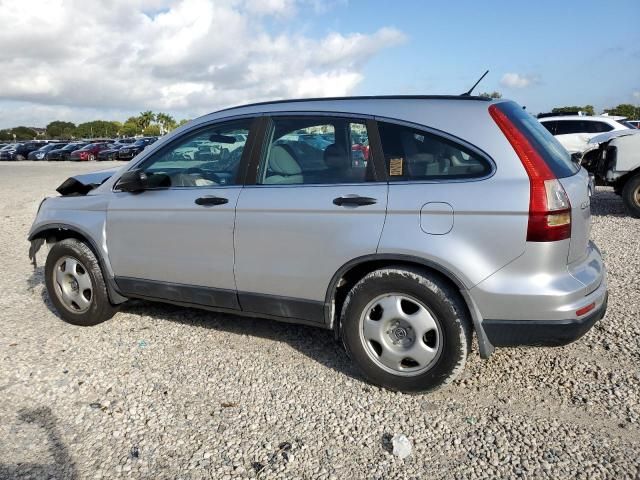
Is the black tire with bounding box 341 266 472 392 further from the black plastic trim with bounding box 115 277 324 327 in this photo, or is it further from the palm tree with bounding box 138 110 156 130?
the palm tree with bounding box 138 110 156 130

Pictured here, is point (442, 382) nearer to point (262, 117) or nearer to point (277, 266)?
point (277, 266)

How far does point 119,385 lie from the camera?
3.42 m

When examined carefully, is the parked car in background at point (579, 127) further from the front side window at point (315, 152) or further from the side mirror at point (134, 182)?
the side mirror at point (134, 182)

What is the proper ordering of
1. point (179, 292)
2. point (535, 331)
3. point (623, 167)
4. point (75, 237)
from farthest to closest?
point (623, 167) → point (75, 237) → point (179, 292) → point (535, 331)

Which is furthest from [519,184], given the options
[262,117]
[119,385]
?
[119,385]

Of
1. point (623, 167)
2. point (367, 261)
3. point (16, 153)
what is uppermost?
point (623, 167)

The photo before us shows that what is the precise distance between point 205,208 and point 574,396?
268 centimetres

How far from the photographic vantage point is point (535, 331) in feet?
9.23

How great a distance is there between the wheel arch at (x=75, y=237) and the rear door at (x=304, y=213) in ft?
4.29

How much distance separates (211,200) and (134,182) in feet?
2.36

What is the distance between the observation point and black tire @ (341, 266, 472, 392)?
2.93 metres

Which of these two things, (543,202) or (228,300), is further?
(228,300)

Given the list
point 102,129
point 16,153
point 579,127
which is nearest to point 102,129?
point 102,129

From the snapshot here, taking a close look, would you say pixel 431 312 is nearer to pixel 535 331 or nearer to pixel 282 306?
pixel 535 331
